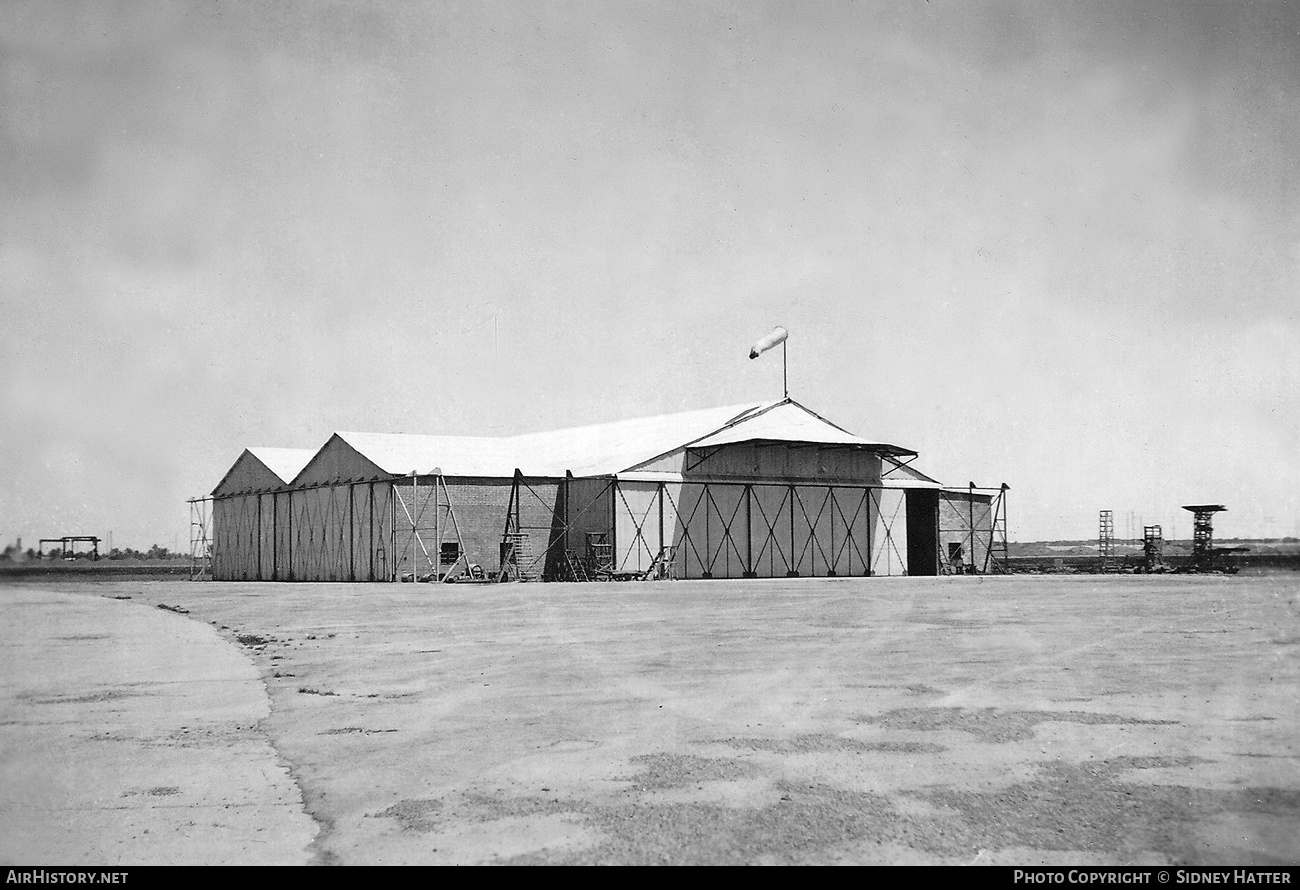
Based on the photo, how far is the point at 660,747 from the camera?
8.40 m

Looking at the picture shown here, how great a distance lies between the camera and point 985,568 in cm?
5378

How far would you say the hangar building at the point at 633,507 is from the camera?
140 ft

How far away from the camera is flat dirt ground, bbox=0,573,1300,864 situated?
601cm

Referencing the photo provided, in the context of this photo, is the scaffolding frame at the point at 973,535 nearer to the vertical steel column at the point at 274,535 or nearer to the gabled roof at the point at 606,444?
the gabled roof at the point at 606,444

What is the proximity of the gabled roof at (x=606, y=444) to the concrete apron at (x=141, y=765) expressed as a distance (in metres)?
29.6

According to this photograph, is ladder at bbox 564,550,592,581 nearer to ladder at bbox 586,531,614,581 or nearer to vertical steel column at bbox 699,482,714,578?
ladder at bbox 586,531,614,581

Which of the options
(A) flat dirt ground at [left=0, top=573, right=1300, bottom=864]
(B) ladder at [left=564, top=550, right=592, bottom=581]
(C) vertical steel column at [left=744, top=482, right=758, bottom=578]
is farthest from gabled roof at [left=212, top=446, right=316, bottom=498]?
(A) flat dirt ground at [left=0, top=573, right=1300, bottom=864]

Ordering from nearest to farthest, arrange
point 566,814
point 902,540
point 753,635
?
point 566,814 < point 753,635 < point 902,540

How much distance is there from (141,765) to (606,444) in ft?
144

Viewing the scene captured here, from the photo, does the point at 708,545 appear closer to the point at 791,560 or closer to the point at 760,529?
the point at 760,529

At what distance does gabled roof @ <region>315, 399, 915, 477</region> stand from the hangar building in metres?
0.12

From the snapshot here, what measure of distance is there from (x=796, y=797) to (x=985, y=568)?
49743 millimetres
